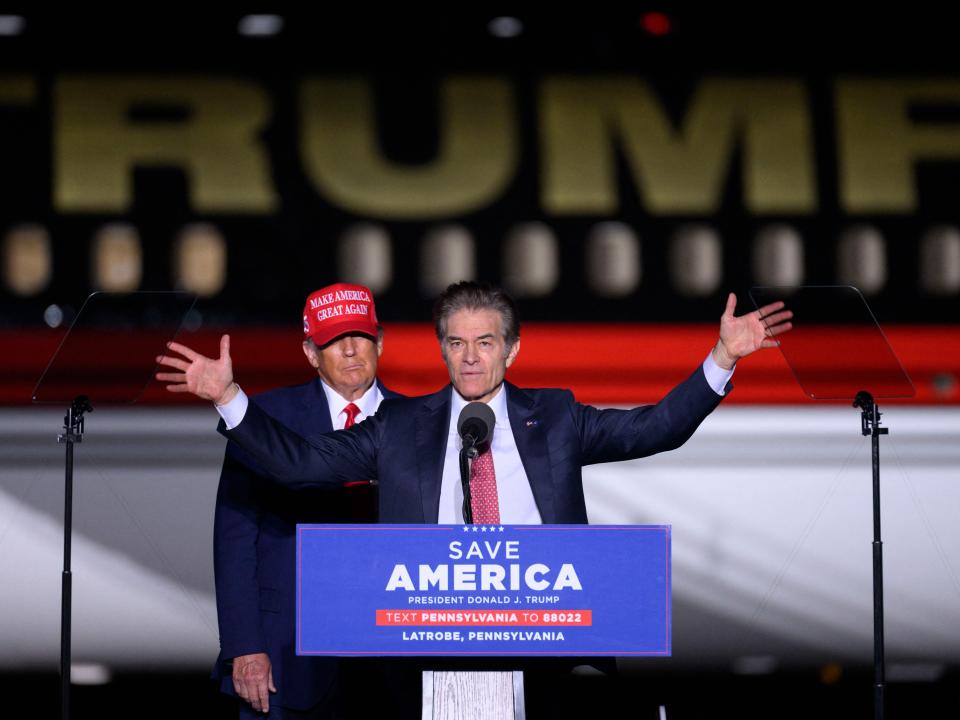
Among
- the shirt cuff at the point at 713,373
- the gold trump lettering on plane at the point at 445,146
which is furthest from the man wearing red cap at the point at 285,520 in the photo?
the gold trump lettering on plane at the point at 445,146

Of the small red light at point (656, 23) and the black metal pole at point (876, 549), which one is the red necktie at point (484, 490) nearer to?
the black metal pole at point (876, 549)

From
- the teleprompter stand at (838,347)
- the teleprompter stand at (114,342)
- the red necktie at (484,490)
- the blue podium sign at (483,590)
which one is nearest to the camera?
the blue podium sign at (483,590)

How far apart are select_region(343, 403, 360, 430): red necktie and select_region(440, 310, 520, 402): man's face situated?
2.43 ft

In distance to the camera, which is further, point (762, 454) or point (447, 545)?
point (762, 454)

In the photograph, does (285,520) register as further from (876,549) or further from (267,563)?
(876,549)

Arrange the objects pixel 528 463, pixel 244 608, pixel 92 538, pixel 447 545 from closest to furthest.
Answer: pixel 447 545 < pixel 528 463 < pixel 244 608 < pixel 92 538

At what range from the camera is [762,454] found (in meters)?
4.66

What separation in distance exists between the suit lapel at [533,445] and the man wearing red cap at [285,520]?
73 cm

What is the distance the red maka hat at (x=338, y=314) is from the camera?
3227 mm

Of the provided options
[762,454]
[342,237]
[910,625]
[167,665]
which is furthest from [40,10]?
[910,625]

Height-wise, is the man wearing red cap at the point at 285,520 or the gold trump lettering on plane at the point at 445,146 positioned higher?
the gold trump lettering on plane at the point at 445,146

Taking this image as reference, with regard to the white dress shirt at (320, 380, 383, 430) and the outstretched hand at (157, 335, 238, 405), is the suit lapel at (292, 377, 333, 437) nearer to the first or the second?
the white dress shirt at (320, 380, 383, 430)

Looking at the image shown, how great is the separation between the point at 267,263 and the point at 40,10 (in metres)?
1.28

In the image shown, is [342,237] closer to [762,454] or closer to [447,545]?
[762,454]
